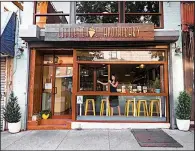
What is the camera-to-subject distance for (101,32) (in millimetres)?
7703

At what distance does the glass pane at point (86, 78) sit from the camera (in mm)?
8538

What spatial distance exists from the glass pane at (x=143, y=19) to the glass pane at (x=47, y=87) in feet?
12.2

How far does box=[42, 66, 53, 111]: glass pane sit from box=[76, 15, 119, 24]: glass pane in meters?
2.38

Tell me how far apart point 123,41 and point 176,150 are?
3.92 metres

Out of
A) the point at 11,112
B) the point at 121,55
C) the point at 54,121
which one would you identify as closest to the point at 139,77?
the point at 121,55

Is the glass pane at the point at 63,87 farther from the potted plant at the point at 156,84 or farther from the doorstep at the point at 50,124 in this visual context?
the potted plant at the point at 156,84

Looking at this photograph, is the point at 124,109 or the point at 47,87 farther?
the point at 47,87

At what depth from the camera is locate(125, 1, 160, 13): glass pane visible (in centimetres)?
855

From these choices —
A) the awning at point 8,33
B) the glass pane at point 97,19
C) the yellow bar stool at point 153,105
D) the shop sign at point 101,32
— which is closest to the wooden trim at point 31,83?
the awning at point 8,33

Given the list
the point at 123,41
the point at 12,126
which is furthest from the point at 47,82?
the point at 123,41

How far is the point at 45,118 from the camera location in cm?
855

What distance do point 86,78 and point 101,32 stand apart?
1923mm

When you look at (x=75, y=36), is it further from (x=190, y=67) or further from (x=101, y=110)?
(x=190, y=67)

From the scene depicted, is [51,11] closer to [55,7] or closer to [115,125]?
[55,7]
